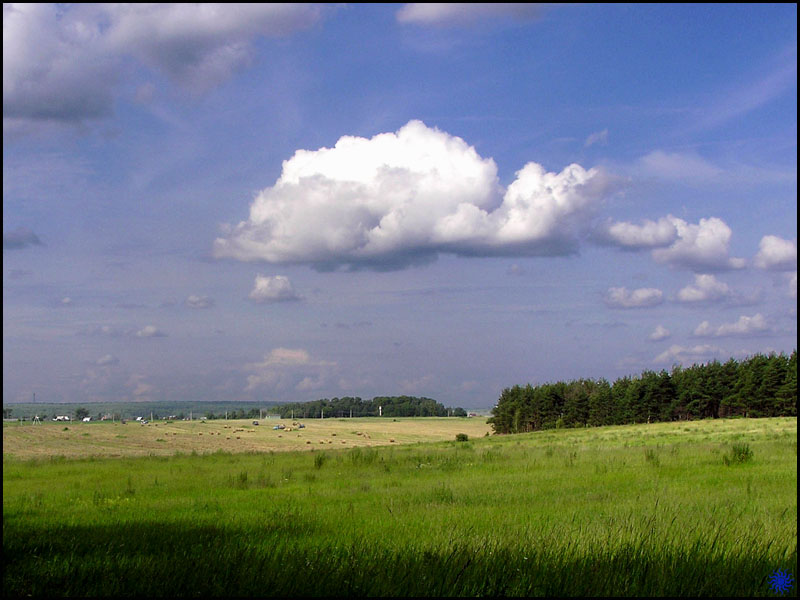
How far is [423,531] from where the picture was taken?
8.27 metres

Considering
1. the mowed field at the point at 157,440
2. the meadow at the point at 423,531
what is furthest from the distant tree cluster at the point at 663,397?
the meadow at the point at 423,531

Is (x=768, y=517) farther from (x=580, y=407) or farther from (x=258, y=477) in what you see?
(x=580, y=407)

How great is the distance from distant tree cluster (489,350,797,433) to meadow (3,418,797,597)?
235 feet

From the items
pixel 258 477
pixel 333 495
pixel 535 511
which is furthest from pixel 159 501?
pixel 535 511

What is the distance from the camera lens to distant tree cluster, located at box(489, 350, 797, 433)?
8806 cm

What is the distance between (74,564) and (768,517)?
843cm

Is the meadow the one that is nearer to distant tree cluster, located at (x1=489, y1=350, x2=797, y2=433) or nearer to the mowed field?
the mowed field

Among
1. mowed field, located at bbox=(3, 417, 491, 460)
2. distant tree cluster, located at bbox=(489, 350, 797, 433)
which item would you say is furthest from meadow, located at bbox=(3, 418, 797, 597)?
distant tree cluster, located at bbox=(489, 350, 797, 433)

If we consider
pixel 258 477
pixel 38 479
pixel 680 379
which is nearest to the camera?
pixel 258 477

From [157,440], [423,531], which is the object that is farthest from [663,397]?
[423,531]

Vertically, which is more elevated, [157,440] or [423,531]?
[423,531]

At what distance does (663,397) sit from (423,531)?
102 metres

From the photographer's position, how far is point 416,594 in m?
4.85

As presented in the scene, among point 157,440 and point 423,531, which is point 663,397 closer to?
point 157,440
